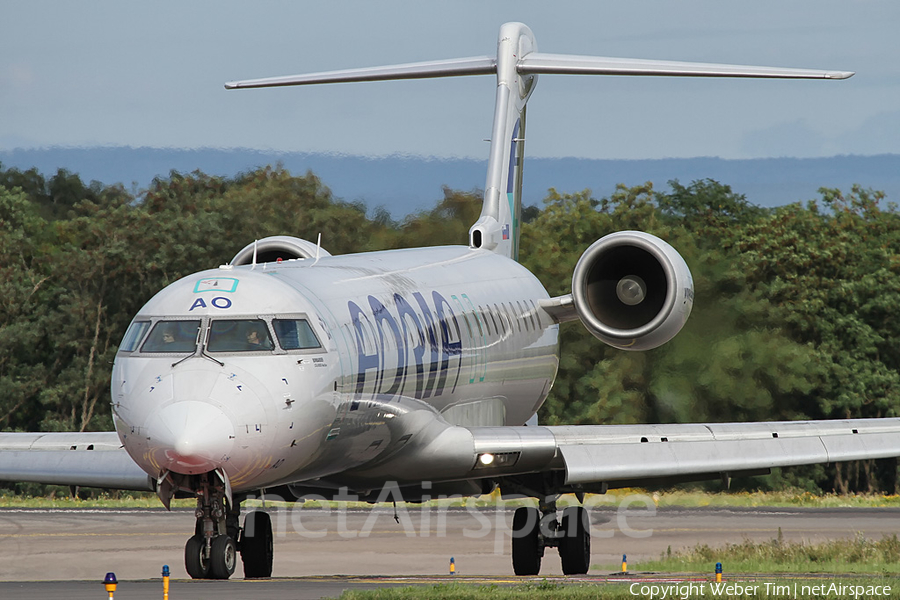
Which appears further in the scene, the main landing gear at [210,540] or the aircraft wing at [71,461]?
the aircraft wing at [71,461]

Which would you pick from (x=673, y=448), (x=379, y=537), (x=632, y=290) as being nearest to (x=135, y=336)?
(x=673, y=448)

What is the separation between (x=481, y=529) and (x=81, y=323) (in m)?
20.6

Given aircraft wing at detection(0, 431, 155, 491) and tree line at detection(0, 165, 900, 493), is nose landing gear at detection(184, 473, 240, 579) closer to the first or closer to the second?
aircraft wing at detection(0, 431, 155, 491)

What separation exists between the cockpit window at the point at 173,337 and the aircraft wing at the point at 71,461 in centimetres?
289

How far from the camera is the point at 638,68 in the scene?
21797 millimetres

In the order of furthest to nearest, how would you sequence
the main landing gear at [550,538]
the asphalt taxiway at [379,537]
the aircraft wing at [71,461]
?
1. the asphalt taxiway at [379,537]
2. the main landing gear at [550,538]
3. the aircraft wing at [71,461]

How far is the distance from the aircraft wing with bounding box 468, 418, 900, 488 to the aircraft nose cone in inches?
201

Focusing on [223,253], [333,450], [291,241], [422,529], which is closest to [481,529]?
[422,529]

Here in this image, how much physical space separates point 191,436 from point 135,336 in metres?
1.82

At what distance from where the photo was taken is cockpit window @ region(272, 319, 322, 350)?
42.8ft

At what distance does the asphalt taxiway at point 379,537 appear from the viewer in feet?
70.5

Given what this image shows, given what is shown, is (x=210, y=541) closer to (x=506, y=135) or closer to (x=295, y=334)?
(x=295, y=334)

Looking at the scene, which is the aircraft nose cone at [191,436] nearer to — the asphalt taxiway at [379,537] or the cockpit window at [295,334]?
the cockpit window at [295,334]

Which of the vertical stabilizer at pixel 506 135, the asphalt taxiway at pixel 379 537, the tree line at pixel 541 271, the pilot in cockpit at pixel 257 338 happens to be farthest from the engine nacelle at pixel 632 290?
the tree line at pixel 541 271
